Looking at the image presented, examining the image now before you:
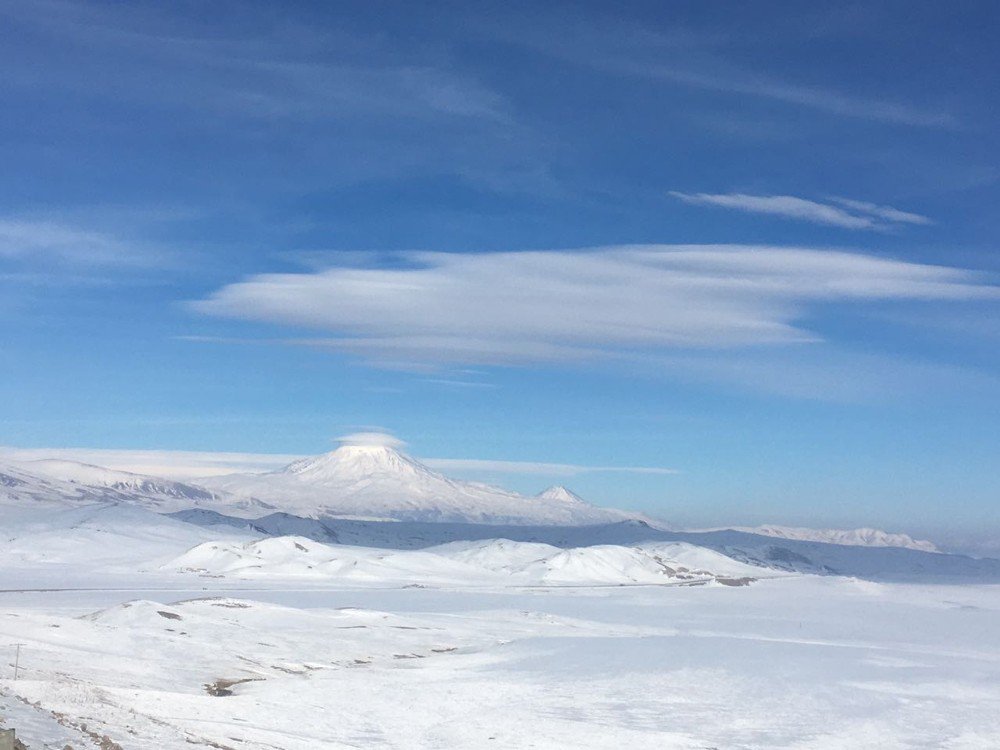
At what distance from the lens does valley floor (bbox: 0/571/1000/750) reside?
42250 mm

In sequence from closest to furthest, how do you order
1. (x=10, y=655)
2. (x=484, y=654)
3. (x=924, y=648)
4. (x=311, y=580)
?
(x=10, y=655), (x=484, y=654), (x=924, y=648), (x=311, y=580)

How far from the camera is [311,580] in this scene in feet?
630

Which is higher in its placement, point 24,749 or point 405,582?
point 24,749

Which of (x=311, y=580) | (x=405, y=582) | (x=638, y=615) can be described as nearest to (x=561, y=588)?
(x=405, y=582)

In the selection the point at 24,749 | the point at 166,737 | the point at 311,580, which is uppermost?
the point at 24,749

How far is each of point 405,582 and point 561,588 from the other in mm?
31464

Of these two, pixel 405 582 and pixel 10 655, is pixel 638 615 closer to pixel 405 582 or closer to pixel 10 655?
pixel 405 582

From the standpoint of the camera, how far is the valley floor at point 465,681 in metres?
42.2

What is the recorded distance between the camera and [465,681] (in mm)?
62781

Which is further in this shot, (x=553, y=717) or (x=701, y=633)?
(x=701, y=633)

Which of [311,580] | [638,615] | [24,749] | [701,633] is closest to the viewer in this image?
[24,749]

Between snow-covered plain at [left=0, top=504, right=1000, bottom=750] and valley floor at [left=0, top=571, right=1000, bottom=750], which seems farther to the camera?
snow-covered plain at [left=0, top=504, right=1000, bottom=750]

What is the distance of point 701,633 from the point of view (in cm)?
10912

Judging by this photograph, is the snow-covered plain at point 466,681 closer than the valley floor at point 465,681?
No
